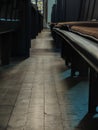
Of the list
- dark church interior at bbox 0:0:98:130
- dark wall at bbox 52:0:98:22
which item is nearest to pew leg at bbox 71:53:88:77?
dark church interior at bbox 0:0:98:130

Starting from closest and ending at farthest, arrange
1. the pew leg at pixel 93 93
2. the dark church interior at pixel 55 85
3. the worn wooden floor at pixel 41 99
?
1. the dark church interior at pixel 55 85
2. the worn wooden floor at pixel 41 99
3. the pew leg at pixel 93 93

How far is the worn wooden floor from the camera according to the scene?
286 cm

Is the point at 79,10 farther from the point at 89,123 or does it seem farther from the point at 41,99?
the point at 89,123

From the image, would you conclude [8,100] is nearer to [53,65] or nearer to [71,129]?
[71,129]

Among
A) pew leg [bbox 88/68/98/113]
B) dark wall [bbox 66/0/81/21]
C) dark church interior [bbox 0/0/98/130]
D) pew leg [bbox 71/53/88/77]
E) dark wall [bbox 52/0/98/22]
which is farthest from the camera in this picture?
dark wall [bbox 66/0/81/21]

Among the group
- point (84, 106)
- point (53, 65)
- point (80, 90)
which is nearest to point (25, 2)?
point (53, 65)

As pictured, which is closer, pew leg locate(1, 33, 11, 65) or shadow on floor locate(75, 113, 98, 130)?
shadow on floor locate(75, 113, 98, 130)

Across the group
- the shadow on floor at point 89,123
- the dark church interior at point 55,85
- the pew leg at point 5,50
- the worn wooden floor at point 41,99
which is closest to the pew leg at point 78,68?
the dark church interior at point 55,85

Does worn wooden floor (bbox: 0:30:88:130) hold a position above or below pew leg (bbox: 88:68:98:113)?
below

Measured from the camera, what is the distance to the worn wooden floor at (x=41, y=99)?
286 centimetres

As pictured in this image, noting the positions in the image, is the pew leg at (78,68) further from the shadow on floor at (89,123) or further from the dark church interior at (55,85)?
the shadow on floor at (89,123)

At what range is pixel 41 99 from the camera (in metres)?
3.69

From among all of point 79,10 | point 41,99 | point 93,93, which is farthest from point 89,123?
point 79,10

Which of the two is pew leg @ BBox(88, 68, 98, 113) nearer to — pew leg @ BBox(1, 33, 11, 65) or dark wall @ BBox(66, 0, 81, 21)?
pew leg @ BBox(1, 33, 11, 65)
